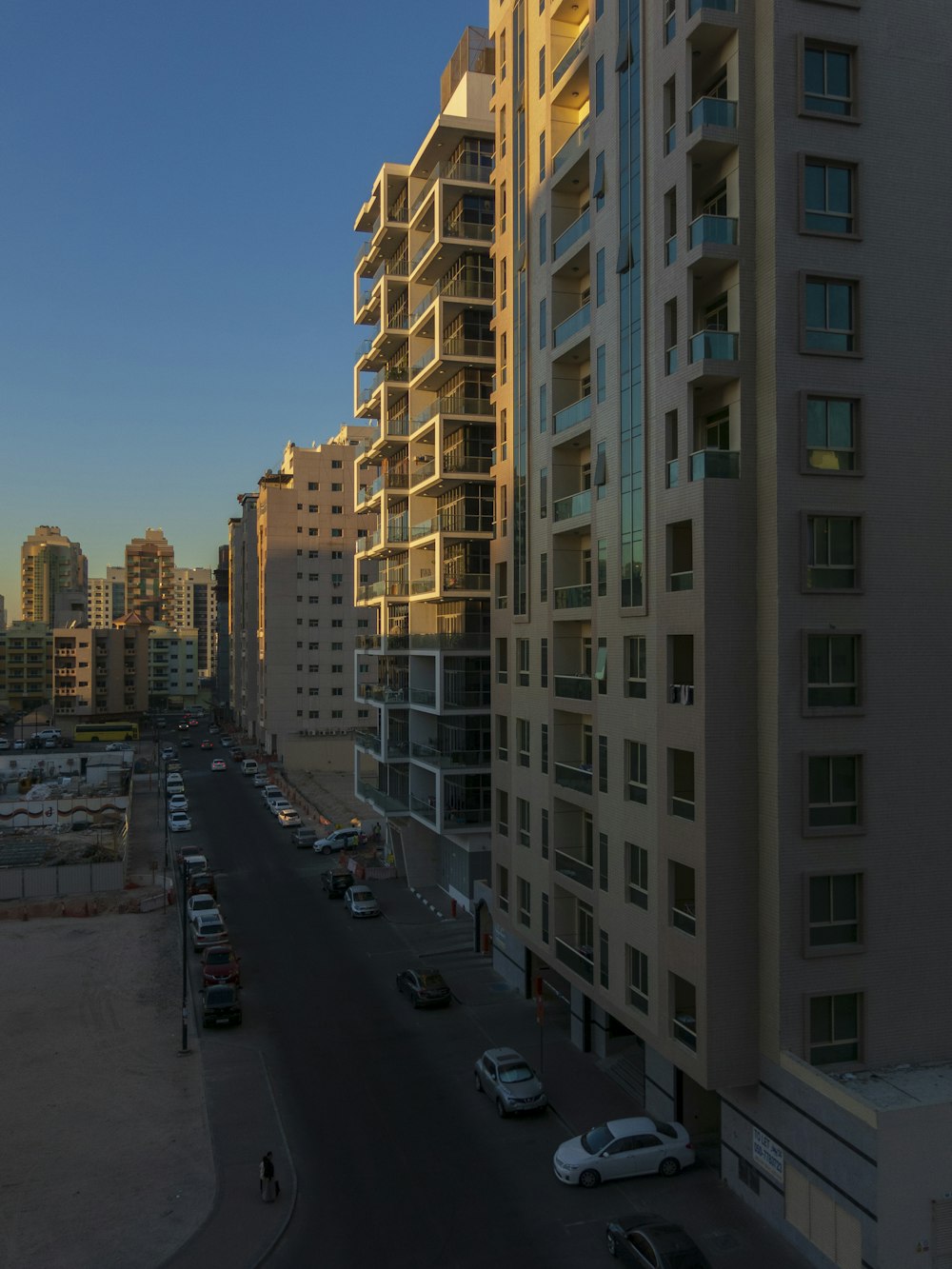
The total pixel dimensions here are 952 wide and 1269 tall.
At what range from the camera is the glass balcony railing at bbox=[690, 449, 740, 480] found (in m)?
22.4

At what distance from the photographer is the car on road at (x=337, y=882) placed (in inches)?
2047

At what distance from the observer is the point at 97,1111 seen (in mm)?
27719

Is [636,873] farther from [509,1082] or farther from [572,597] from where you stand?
[572,597]

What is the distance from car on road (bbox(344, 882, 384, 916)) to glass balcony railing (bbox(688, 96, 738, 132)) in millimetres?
36768

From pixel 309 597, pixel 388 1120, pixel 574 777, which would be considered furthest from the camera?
pixel 309 597

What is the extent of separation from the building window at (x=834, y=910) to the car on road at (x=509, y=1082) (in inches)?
385

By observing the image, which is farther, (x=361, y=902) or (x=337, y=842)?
(x=337, y=842)

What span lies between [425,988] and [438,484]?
23.6 m

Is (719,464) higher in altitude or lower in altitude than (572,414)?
lower

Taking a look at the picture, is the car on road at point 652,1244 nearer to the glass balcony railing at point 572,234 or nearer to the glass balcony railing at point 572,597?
the glass balcony railing at point 572,597

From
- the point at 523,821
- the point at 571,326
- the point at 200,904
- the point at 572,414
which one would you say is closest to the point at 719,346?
the point at 572,414

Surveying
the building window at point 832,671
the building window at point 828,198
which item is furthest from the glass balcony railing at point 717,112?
the building window at point 832,671

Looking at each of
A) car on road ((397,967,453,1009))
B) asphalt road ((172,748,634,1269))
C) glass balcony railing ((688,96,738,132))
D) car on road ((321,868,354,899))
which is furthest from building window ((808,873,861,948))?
car on road ((321,868,354,899))

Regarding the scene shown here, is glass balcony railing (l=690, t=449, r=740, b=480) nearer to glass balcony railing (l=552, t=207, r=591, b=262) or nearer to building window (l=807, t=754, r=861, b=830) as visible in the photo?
building window (l=807, t=754, r=861, b=830)
